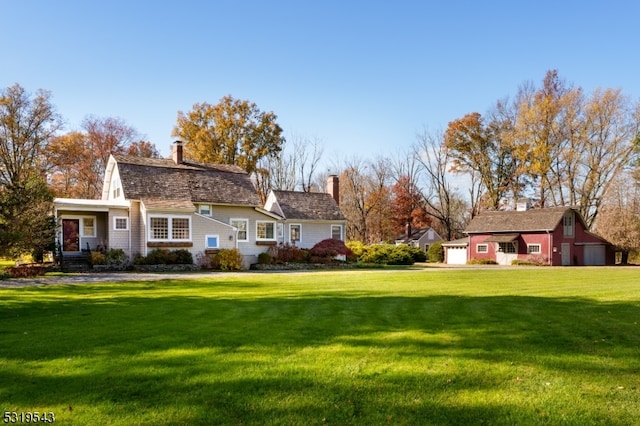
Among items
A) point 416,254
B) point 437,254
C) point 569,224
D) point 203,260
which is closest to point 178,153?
point 203,260

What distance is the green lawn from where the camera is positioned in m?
4.22

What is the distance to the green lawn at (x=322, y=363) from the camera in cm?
422

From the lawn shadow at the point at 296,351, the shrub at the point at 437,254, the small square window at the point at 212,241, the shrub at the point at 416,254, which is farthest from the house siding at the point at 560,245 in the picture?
the lawn shadow at the point at 296,351

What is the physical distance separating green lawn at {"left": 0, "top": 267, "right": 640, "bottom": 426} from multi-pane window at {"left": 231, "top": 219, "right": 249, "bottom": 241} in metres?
20.1

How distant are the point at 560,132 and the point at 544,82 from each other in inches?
241

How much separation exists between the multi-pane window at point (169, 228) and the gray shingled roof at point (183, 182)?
5.99ft

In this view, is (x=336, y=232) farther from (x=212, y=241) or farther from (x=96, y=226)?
(x=96, y=226)

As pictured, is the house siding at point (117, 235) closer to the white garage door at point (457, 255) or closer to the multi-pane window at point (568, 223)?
the white garage door at point (457, 255)

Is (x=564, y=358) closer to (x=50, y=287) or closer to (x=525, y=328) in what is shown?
(x=525, y=328)

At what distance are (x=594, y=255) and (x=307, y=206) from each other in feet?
92.2

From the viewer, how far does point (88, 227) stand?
26.2 meters

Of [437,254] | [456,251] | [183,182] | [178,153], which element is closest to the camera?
[183,182]

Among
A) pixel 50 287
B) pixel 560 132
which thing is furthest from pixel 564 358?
pixel 560 132

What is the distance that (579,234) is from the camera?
42.5 metres
